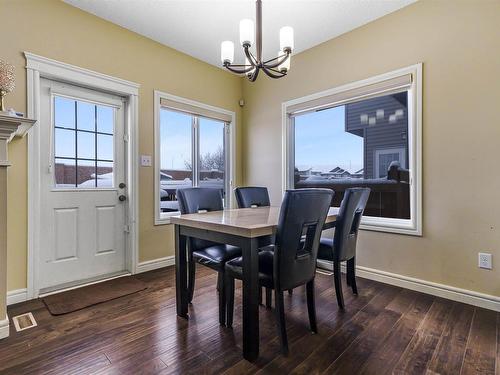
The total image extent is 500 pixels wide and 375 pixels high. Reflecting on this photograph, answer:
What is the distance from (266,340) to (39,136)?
2.55 m

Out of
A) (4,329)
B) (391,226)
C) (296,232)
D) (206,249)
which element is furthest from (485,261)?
(4,329)

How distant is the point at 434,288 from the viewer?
2398 mm

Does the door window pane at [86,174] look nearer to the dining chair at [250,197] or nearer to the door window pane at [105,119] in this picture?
the door window pane at [105,119]

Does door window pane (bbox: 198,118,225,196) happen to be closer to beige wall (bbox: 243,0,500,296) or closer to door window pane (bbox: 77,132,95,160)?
door window pane (bbox: 77,132,95,160)

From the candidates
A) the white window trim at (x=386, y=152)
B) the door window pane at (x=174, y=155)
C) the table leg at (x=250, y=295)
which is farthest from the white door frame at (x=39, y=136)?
the white window trim at (x=386, y=152)

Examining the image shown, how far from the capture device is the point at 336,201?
328 cm

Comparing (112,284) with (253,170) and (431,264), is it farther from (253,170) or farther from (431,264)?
(431,264)

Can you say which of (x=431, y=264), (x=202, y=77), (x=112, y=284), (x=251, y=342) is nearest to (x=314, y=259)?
(x=251, y=342)

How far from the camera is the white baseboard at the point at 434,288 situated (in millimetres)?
2145

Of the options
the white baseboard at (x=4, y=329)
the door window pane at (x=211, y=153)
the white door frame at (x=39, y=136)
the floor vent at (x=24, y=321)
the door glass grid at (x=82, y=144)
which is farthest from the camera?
the door window pane at (x=211, y=153)

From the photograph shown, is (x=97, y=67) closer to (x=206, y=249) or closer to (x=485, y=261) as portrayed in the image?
(x=206, y=249)

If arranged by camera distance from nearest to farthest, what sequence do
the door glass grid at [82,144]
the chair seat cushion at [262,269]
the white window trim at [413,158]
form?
the chair seat cushion at [262,269] → the white window trim at [413,158] → the door glass grid at [82,144]

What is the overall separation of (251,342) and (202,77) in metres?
3.25

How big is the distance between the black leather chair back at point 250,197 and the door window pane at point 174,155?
3.12 ft
